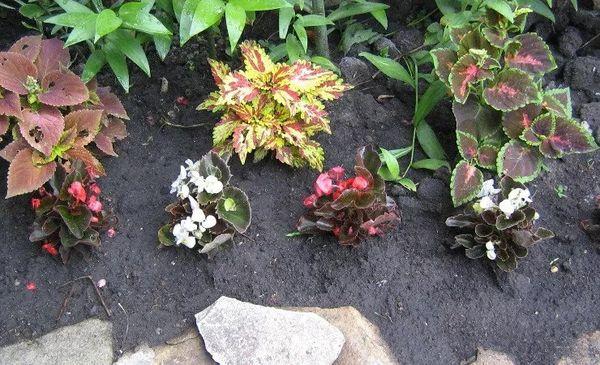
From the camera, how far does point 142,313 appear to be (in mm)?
2402

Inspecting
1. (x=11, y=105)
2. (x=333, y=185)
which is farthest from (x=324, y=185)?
(x=11, y=105)

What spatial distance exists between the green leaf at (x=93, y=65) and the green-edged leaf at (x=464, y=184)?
59.3 inches

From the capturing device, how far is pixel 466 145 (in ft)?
8.68

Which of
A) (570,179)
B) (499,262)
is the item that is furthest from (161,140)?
(570,179)

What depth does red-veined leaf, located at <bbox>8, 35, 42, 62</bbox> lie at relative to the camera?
2541 mm

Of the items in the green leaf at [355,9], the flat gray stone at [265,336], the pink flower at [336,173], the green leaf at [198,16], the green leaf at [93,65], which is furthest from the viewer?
the green leaf at [355,9]

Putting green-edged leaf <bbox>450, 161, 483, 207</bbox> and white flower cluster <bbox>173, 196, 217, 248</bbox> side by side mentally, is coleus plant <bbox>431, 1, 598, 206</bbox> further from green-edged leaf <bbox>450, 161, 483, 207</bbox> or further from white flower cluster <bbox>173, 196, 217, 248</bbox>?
white flower cluster <bbox>173, 196, 217, 248</bbox>

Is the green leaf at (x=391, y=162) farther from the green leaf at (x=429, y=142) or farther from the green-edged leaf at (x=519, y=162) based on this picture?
the green-edged leaf at (x=519, y=162)

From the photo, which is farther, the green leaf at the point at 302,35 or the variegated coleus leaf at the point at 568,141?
the green leaf at the point at 302,35

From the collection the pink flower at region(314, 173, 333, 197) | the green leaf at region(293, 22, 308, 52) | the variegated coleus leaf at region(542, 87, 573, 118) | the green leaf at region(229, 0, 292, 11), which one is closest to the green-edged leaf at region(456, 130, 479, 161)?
the variegated coleus leaf at region(542, 87, 573, 118)

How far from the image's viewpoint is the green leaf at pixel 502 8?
102 inches

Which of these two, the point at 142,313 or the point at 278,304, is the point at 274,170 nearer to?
the point at 278,304

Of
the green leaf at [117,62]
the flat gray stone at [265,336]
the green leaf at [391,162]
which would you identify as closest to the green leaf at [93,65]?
the green leaf at [117,62]

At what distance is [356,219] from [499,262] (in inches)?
22.5
